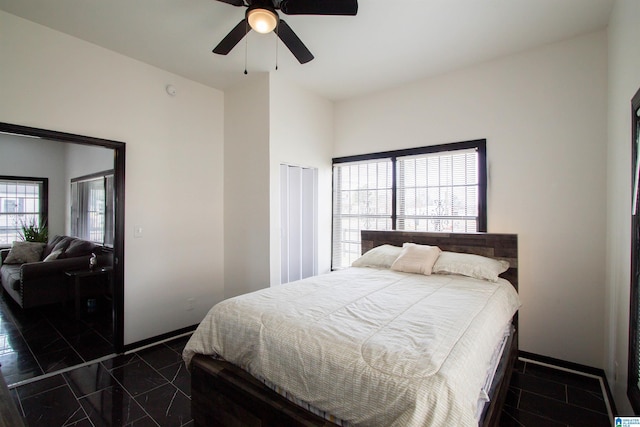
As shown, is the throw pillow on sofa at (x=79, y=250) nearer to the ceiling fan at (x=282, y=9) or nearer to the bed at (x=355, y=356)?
the bed at (x=355, y=356)

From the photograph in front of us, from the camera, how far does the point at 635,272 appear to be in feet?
5.62

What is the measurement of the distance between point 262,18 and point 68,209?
6.37 meters

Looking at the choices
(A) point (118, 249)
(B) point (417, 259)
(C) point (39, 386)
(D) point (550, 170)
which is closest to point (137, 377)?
(C) point (39, 386)

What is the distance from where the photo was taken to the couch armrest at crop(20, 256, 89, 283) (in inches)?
149

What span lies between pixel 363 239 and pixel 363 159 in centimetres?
115

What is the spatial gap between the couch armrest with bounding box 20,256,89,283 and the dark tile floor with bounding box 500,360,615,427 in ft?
17.4

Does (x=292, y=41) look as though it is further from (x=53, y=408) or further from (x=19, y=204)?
(x=19, y=204)

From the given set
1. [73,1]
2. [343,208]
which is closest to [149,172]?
[73,1]

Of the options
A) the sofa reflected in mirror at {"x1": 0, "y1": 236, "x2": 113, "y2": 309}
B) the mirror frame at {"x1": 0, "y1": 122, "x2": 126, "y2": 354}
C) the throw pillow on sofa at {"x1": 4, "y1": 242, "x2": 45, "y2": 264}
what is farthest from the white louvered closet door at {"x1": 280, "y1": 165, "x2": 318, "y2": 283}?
the throw pillow on sofa at {"x1": 4, "y1": 242, "x2": 45, "y2": 264}

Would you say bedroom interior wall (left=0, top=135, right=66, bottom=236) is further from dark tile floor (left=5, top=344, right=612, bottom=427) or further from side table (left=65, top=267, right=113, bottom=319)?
dark tile floor (left=5, top=344, right=612, bottom=427)

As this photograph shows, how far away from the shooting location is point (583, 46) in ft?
8.54

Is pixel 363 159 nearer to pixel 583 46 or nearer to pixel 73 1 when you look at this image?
pixel 583 46

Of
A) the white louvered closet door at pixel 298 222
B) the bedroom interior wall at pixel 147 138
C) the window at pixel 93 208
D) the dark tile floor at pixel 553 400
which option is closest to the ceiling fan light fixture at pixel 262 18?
the white louvered closet door at pixel 298 222

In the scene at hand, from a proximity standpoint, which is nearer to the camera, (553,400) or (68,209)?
(553,400)
